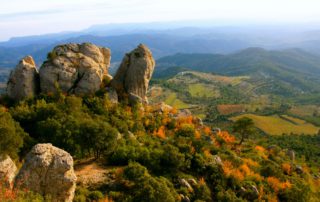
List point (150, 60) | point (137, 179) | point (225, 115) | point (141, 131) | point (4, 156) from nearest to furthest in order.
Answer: point (4, 156)
point (137, 179)
point (141, 131)
point (150, 60)
point (225, 115)

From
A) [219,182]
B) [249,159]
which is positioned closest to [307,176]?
[249,159]

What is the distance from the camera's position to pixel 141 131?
145 ft

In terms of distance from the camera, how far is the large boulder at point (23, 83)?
46.2 meters

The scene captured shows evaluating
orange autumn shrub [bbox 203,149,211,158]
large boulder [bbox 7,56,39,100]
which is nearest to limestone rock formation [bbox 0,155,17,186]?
orange autumn shrub [bbox 203,149,211,158]

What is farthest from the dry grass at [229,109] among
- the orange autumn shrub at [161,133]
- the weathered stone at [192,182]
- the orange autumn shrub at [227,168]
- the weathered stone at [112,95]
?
the weathered stone at [192,182]

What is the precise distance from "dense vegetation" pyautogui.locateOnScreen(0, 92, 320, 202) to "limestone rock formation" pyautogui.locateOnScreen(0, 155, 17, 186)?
11.3 ft

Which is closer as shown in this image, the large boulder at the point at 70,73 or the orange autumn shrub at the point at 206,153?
the orange autumn shrub at the point at 206,153

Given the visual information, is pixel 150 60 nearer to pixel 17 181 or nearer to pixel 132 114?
pixel 132 114

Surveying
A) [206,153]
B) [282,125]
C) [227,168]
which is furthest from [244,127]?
[282,125]

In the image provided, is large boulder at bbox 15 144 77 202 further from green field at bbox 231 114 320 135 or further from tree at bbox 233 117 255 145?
green field at bbox 231 114 320 135

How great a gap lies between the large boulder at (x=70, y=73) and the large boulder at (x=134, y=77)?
3.21 meters

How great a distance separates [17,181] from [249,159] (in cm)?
3150

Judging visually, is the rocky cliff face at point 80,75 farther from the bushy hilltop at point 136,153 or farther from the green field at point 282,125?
the green field at point 282,125

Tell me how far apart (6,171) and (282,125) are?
430 ft
